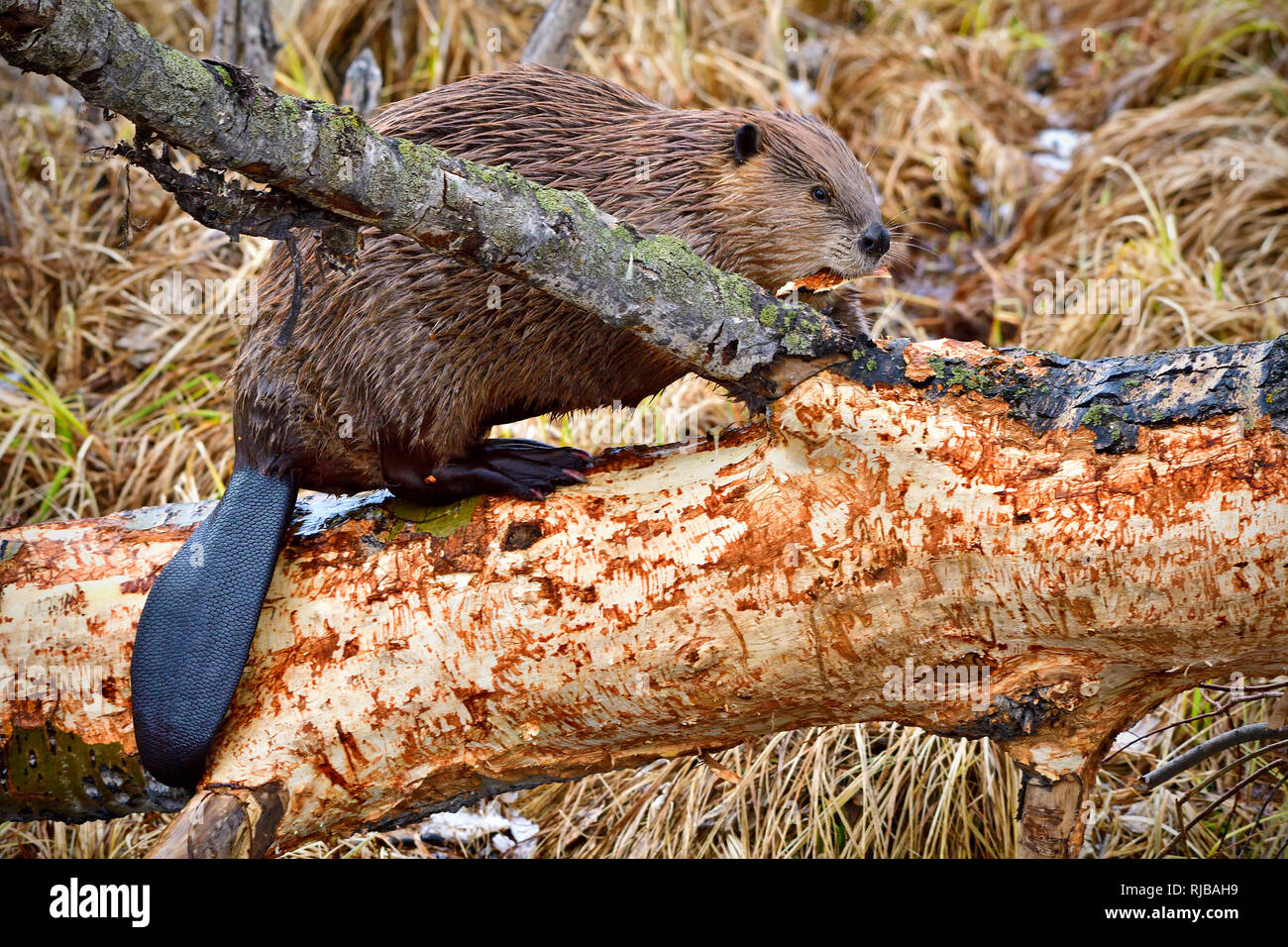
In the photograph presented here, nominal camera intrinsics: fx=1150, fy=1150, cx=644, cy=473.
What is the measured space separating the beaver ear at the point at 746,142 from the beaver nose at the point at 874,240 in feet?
0.92

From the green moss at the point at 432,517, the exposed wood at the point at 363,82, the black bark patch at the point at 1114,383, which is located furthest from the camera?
the exposed wood at the point at 363,82

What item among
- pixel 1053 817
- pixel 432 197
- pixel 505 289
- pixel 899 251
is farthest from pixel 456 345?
pixel 1053 817

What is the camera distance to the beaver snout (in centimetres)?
232

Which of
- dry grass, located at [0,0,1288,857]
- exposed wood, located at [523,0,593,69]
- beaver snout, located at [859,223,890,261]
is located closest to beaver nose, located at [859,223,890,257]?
beaver snout, located at [859,223,890,261]

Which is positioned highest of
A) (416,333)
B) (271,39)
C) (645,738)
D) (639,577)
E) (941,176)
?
(271,39)

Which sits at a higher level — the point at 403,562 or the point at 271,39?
the point at 271,39

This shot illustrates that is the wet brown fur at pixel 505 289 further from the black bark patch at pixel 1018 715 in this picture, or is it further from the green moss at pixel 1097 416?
the black bark patch at pixel 1018 715

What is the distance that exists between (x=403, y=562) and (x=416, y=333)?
0.42 metres

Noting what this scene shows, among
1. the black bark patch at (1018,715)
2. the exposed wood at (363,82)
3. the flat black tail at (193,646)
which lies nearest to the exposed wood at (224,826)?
the flat black tail at (193,646)

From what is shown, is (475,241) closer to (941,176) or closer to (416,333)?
(416,333)

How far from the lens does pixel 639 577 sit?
1.94 m

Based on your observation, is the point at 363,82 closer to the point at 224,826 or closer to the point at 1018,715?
the point at 224,826

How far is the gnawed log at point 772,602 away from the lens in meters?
1.73
